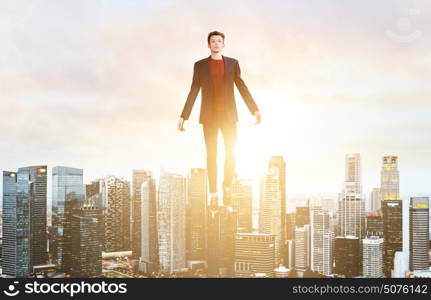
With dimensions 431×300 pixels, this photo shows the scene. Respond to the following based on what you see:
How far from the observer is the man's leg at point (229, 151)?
5457 millimetres

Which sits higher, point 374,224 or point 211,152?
point 211,152

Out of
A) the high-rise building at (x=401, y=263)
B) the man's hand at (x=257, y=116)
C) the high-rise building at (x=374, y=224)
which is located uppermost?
the man's hand at (x=257, y=116)

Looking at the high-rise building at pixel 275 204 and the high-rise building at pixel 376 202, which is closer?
the high-rise building at pixel 275 204

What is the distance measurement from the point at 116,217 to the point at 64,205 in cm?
75

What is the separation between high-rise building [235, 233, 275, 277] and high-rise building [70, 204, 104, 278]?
5.98 ft

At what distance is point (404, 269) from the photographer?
286 inches

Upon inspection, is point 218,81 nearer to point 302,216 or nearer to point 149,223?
point 149,223

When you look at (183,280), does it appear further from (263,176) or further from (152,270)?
(263,176)

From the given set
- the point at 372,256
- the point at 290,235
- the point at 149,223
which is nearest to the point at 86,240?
the point at 149,223

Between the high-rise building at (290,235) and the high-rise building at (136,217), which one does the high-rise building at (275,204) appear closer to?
the high-rise building at (290,235)

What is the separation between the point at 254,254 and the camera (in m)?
6.82

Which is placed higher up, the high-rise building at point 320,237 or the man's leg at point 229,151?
the man's leg at point 229,151

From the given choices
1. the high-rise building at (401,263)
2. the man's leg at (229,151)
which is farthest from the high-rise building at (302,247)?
the man's leg at (229,151)

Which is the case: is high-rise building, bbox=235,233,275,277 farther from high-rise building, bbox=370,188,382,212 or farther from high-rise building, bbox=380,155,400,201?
high-rise building, bbox=380,155,400,201
